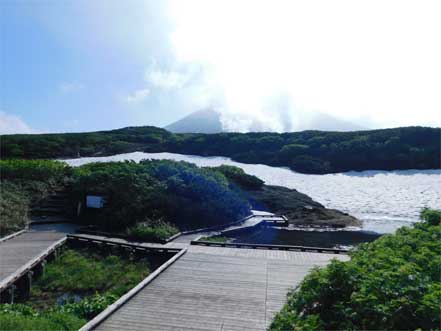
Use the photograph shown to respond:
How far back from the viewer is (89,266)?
399 inches

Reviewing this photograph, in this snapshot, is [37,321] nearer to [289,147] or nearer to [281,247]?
[281,247]

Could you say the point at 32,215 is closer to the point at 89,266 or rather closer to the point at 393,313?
the point at 89,266

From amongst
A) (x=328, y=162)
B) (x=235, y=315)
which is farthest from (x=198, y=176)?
(x=328, y=162)

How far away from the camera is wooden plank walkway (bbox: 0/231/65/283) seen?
8.88m

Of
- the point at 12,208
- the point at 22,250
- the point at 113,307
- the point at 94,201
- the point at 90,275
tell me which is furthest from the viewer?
the point at 94,201

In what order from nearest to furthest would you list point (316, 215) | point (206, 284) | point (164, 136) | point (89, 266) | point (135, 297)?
point (135, 297)
point (206, 284)
point (89, 266)
point (316, 215)
point (164, 136)

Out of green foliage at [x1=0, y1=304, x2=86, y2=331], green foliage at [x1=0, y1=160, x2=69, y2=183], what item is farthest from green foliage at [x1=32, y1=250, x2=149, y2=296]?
green foliage at [x1=0, y1=160, x2=69, y2=183]

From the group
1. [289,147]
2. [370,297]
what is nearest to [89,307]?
[370,297]

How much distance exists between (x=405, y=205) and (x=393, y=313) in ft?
69.4

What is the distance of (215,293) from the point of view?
23.0 feet

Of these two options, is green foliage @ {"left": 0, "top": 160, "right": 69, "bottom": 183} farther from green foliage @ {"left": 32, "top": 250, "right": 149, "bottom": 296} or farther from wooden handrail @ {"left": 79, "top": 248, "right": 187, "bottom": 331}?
wooden handrail @ {"left": 79, "top": 248, "right": 187, "bottom": 331}

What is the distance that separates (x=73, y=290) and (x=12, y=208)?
725 cm

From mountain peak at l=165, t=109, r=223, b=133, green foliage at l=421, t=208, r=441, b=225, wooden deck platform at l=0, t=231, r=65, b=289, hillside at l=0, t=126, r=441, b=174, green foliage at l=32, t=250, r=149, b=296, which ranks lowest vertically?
green foliage at l=32, t=250, r=149, b=296

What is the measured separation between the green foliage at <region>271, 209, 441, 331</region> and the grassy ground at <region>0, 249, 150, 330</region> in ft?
14.2
